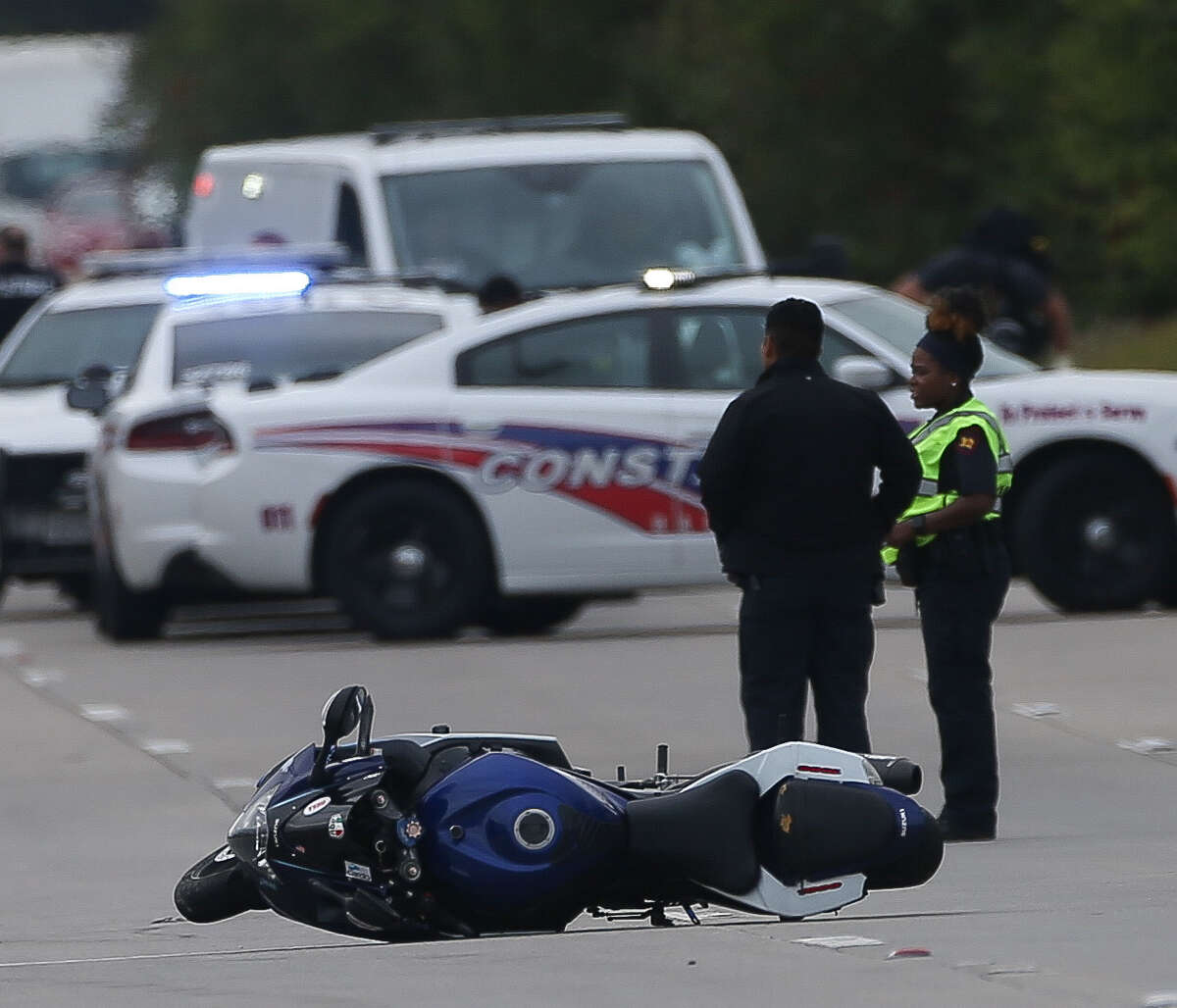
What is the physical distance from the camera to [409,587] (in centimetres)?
1323

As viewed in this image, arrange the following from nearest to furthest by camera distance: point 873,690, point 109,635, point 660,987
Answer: point 660,987 < point 873,690 < point 109,635

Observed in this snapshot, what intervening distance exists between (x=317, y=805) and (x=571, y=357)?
6.99 meters

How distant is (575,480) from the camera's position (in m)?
13.0

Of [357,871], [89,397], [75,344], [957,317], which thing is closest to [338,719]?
[357,871]

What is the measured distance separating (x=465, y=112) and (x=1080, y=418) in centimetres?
2784

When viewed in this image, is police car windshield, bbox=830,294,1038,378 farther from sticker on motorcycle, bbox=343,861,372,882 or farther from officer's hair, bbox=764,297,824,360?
sticker on motorcycle, bbox=343,861,372,882

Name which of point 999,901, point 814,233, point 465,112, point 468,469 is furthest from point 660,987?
point 465,112

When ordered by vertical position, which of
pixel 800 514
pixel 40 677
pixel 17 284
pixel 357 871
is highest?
pixel 800 514

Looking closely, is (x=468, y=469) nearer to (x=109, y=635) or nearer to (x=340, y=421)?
(x=340, y=421)

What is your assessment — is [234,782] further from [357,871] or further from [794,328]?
[357,871]

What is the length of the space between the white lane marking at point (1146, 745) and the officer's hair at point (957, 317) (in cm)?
202

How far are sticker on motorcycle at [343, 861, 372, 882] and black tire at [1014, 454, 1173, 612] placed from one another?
7.31m

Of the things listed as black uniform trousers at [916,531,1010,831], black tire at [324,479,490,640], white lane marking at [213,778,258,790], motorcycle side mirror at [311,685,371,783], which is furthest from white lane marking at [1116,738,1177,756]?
motorcycle side mirror at [311,685,371,783]

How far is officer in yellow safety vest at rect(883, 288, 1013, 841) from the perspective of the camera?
8367 millimetres
